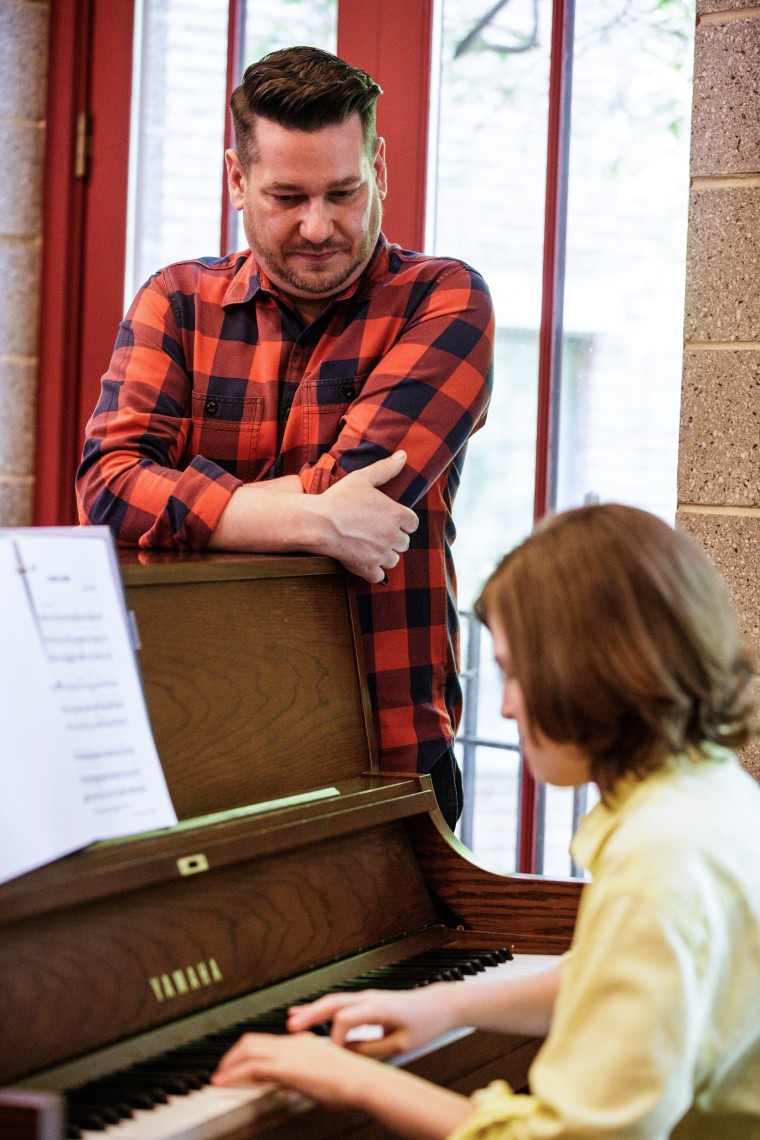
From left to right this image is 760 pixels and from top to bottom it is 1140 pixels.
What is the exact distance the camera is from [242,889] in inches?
57.0

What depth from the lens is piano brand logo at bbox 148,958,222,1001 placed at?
1305 millimetres

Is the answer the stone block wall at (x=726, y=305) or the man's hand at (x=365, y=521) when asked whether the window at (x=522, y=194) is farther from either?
the man's hand at (x=365, y=521)

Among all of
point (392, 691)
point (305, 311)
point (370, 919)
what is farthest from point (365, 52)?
point (370, 919)

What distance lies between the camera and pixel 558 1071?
1.00m

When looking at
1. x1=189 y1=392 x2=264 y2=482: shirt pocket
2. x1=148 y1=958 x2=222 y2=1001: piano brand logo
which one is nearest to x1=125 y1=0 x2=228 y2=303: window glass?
x1=189 y1=392 x2=264 y2=482: shirt pocket

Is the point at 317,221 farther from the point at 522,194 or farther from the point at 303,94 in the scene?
the point at 522,194

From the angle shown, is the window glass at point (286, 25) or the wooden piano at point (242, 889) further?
the window glass at point (286, 25)

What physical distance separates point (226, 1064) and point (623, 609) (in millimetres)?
507

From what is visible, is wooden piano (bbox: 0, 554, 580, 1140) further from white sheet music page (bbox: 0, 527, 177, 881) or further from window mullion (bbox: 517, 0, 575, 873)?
window mullion (bbox: 517, 0, 575, 873)

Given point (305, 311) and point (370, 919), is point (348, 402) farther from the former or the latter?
point (370, 919)

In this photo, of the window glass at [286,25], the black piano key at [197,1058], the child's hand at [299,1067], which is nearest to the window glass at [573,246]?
the window glass at [286,25]

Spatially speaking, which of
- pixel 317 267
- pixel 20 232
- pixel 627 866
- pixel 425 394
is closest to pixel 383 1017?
pixel 627 866

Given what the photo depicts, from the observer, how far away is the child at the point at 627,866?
0.97 metres

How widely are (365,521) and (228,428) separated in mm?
323
